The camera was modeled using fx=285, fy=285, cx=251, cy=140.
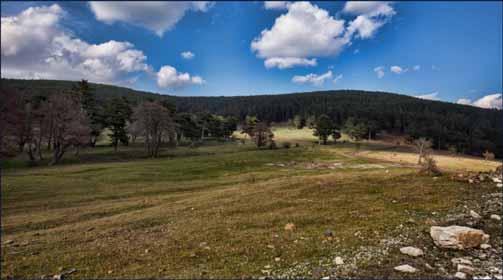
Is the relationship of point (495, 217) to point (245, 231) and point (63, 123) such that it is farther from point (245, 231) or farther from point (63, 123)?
point (63, 123)

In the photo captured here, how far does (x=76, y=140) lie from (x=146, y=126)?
1603 cm

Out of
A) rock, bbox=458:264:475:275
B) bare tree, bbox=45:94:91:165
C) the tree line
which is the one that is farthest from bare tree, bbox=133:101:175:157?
rock, bbox=458:264:475:275

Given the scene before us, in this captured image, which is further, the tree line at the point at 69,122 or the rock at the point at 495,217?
the tree line at the point at 69,122

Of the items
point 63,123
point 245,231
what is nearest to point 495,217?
point 245,231

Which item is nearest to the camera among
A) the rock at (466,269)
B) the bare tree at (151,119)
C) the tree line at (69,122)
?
the rock at (466,269)

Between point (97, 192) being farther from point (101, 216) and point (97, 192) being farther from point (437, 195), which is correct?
point (437, 195)

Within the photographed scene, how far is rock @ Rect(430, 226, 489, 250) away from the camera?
8391mm

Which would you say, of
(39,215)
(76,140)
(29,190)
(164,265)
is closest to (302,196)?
(164,265)

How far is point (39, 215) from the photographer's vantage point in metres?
19.7

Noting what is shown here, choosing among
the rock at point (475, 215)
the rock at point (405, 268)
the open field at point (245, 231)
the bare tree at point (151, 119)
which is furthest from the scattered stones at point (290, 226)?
the bare tree at point (151, 119)

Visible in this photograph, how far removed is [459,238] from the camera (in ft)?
27.6

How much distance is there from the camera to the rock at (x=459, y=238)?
8.39m

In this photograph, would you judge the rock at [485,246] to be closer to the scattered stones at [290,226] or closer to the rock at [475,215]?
the rock at [475,215]

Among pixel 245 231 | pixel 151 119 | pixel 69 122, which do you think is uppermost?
pixel 151 119
